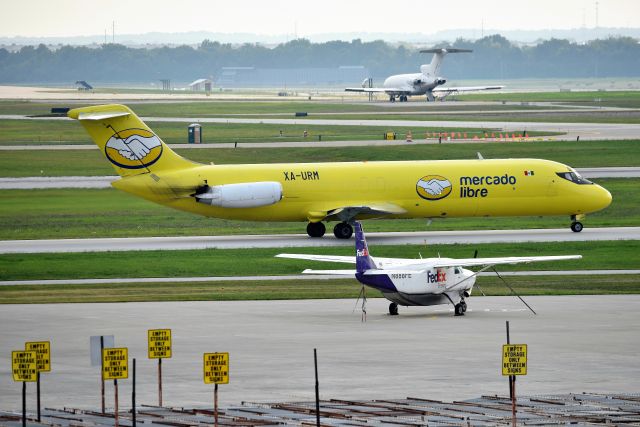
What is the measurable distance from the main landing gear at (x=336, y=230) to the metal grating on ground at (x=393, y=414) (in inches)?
1336

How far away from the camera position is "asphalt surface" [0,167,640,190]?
88875 millimetres

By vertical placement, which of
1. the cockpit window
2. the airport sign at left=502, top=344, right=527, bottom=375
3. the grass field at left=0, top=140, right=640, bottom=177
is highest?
the grass field at left=0, top=140, right=640, bottom=177

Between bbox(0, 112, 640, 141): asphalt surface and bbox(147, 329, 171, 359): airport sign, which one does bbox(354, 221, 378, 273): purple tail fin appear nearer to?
bbox(147, 329, 171, 359): airport sign

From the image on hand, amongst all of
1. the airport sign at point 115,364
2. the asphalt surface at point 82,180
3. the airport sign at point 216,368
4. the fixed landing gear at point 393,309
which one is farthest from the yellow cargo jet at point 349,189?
the airport sign at point 216,368

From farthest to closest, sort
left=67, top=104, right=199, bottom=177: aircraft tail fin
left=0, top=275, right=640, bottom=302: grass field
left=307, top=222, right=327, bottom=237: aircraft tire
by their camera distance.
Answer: left=307, top=222, right=327, bottom=237: aircraft tire < left=67, top=104, right=199, bottom=177: aircraft tail fin < left=0, top=275, right=640, bottom=302: grass field

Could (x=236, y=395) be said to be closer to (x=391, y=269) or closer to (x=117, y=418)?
(x=117, y=418)

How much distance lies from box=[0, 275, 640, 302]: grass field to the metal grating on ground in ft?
54.6

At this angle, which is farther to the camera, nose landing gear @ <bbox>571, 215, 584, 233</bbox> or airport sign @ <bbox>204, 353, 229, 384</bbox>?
nose landing gear @ <bbox>571, 215, 584, 233</bbox>

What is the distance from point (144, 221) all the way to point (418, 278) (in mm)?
32599

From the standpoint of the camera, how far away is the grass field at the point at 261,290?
48.8 meters

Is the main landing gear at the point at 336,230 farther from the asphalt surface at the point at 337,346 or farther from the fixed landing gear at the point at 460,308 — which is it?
the fixed landing gear at the point at 460,308

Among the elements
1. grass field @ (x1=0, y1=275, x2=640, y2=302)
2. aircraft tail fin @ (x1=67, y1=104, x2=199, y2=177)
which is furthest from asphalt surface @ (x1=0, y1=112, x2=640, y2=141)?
grass field @ (x1=0, y1=275, x2=640, y2=302)

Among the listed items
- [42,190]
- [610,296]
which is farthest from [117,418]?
[42,190]

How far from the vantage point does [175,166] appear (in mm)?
64438
